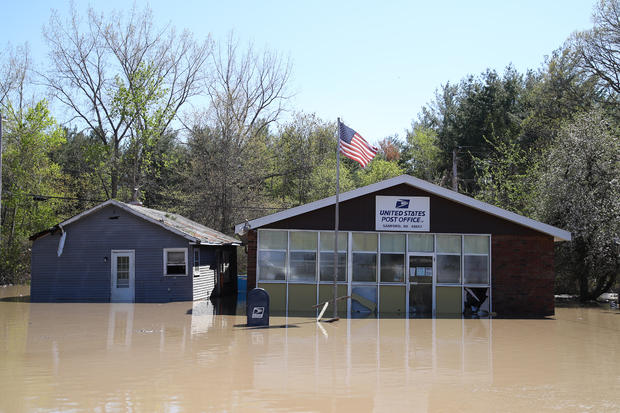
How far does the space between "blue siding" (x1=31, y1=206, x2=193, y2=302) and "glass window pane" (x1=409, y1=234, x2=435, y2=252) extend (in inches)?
336

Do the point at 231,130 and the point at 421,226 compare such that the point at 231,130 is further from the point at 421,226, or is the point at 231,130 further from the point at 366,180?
the point at 421,226

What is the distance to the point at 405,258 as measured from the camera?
840 inches

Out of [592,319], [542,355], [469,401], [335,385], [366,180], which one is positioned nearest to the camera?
[469,401]

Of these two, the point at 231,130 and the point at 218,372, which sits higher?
A: the point at 231,130

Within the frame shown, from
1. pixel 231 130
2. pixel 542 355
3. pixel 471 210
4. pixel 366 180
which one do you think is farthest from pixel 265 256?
pixel 366 180

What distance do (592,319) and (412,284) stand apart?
5.76m

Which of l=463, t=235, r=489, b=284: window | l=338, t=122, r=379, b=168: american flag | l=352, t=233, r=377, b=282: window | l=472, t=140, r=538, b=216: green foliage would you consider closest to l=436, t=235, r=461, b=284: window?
l=463, t=235, r=489, b=284: window

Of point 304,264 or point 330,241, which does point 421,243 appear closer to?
point 330,241

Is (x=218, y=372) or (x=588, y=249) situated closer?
(x=218, y=372)

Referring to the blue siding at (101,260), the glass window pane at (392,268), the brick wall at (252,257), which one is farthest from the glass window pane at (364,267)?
the blue siding at (101,260)

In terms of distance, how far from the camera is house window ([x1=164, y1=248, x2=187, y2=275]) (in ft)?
80.2

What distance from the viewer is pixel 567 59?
35.0 metres

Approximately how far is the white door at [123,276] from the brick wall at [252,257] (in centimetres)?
579

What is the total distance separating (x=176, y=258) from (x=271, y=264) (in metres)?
4.95
